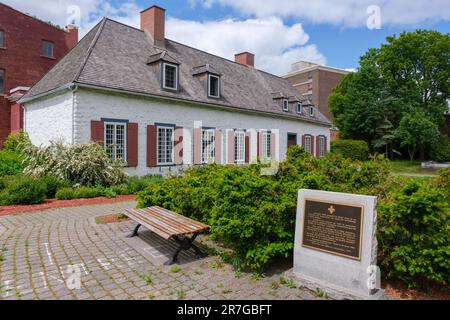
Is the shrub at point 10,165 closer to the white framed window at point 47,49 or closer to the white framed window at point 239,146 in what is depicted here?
the white framed window at point 239,146

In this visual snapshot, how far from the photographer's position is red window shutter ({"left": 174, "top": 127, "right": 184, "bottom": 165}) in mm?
15977

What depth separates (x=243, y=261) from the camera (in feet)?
15.4

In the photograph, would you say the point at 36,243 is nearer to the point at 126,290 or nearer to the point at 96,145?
the point at 126,290

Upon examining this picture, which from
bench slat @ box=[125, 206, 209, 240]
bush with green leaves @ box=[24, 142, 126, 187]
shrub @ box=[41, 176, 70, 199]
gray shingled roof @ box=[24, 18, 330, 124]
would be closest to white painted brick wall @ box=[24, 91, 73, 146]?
gray shingled roof @ box=[24, 18, 330, 124]

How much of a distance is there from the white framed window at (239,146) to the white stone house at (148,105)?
0.07m

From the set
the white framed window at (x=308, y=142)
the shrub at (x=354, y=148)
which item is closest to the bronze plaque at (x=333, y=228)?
the white framed window at (x=308, y=142)

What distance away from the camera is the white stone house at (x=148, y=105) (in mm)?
13062

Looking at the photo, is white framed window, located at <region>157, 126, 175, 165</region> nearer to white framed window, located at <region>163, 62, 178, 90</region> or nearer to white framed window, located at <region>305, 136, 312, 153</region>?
white framed window, located at <region>163, 62, 178, 90</region>

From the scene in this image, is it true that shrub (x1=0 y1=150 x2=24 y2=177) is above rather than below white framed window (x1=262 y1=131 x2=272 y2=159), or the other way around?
below

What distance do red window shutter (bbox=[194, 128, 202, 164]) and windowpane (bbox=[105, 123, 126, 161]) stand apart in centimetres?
428

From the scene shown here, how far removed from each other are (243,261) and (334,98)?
122 ft

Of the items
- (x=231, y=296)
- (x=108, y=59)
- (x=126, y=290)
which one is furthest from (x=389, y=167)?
(x=108, y=59)

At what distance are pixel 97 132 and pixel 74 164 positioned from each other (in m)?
2.06

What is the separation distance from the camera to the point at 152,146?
1485 centimetres
